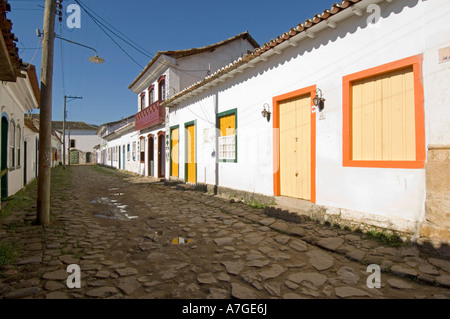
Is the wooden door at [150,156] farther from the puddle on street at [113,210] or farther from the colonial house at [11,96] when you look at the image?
the puddle on street at [113,210]

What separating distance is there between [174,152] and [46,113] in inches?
314

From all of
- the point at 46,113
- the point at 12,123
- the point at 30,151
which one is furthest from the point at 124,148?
the point at 46,113

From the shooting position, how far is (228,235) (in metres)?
4.64

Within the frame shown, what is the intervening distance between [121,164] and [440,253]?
26.6 m

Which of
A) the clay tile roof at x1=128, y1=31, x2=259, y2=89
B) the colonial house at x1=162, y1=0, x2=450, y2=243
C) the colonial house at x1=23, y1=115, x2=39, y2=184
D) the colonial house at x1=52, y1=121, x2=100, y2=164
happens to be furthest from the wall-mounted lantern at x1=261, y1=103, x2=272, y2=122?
the colonial house at x1=52, y1=121, x2=100, y2=164

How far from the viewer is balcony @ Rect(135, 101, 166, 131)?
45.5 ft

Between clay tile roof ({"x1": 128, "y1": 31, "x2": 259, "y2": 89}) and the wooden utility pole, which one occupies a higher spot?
clay tile roof ({"x1": 128, "y1": 31, "x2": 259, "y2": 89})

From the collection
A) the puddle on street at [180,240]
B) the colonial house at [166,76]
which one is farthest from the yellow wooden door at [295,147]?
the colonial house at [166,76]

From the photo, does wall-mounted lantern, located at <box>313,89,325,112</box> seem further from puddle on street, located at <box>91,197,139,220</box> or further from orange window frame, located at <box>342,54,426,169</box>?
puddle on street, located at <box>91,197,139,220</box>

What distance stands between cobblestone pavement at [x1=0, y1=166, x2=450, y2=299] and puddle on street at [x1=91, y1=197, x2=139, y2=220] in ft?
1.26

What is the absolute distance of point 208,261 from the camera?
3.49 m

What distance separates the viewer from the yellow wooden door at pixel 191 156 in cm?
1109
